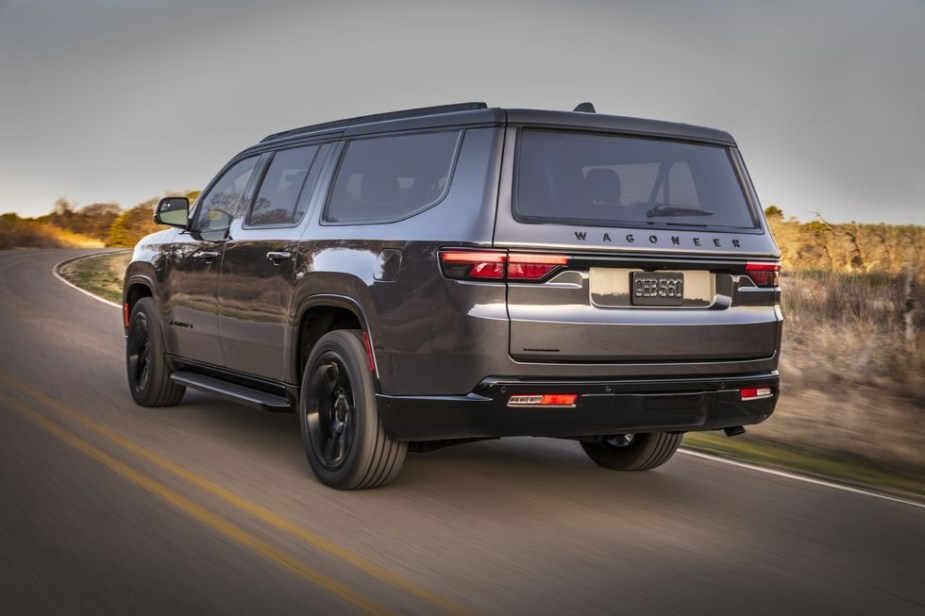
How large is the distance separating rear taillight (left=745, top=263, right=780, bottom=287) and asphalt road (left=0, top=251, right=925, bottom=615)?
1200 mm

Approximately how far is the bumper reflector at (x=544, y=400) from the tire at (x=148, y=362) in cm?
403

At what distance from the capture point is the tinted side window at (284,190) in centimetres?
657

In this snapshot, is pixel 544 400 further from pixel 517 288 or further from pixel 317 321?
pixel 317 321

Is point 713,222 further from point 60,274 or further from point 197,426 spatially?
point 60,274

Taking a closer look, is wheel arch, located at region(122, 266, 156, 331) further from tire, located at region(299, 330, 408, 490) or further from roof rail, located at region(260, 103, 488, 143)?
tire, located at region(299, 330, 408, 490)

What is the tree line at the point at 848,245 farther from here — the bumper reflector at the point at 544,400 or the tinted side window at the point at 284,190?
the bumper reflector at the point at 544,400

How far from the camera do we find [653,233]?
5.20 m

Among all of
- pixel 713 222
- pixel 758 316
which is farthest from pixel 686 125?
pixel 758 316

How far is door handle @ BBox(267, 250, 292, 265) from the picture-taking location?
6341mm

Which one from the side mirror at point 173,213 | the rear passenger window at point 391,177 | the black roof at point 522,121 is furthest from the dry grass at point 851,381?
the side mirror at point 173,213

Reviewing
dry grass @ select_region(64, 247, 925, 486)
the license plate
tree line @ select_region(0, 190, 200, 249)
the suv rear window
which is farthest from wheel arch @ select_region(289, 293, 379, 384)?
tree line @ select_region(0, 190, 200, 249)

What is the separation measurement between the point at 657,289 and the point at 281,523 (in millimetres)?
2093

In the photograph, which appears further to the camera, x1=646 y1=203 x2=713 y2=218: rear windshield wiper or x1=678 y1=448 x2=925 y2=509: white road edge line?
x1=678 y1=448 x2=925 y2=509: white road edge line

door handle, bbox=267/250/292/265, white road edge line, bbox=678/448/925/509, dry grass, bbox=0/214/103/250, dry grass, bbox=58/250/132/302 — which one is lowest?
dry grass, bbox=0/214/103/250
